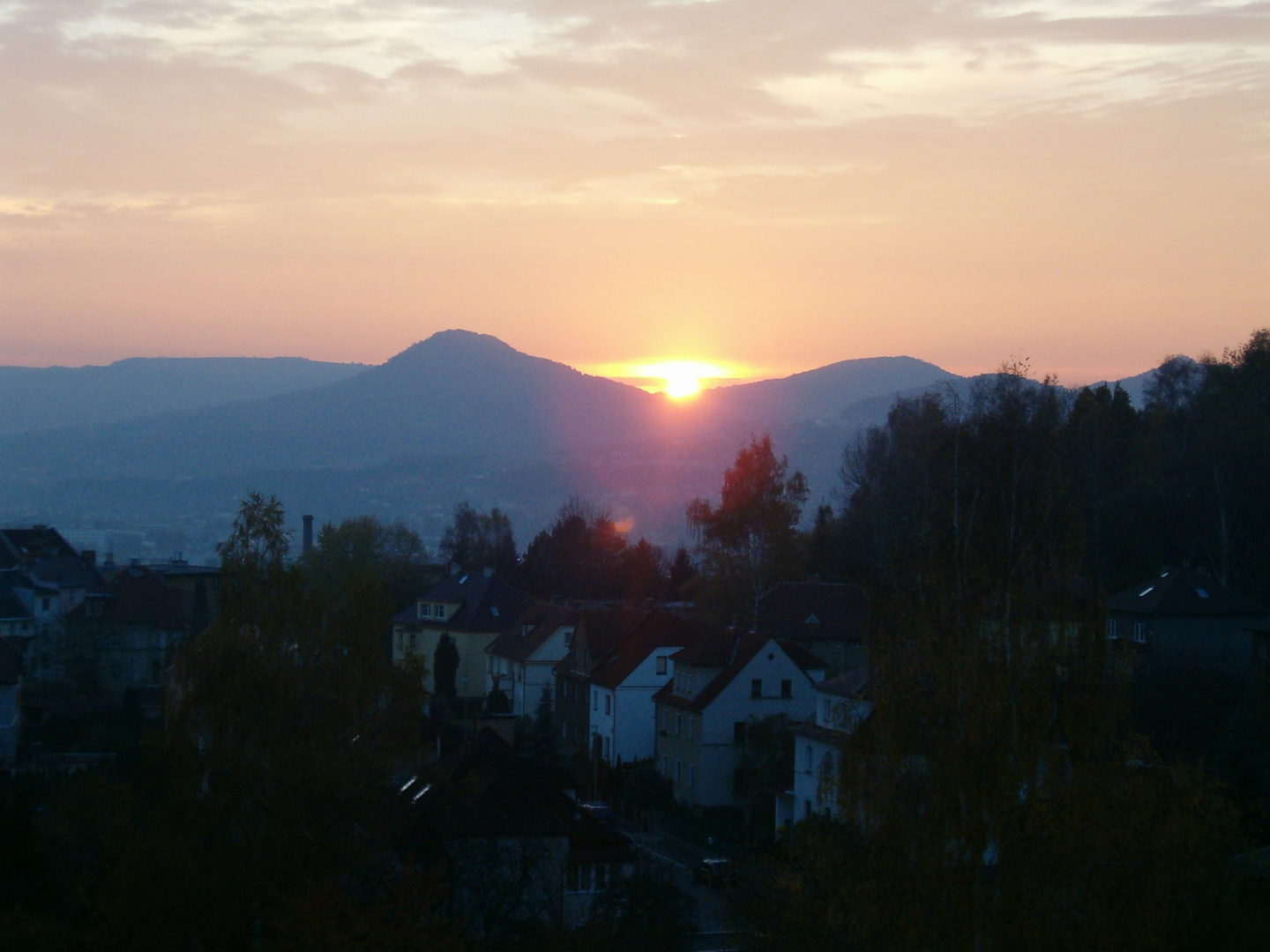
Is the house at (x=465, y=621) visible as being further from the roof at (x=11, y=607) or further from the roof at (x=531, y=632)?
the roof at (x=11, y=607)

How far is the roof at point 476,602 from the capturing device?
61688 mm

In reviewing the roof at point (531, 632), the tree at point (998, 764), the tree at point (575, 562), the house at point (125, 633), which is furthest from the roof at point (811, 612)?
the tree at point (998, 764)

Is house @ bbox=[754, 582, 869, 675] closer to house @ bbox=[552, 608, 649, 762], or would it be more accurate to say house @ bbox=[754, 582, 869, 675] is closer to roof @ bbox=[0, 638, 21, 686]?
house @ bbox=[552, 608, 649, 762]

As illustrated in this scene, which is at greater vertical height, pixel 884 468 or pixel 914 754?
pixel 884 468

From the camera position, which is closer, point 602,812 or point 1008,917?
point 1008,917

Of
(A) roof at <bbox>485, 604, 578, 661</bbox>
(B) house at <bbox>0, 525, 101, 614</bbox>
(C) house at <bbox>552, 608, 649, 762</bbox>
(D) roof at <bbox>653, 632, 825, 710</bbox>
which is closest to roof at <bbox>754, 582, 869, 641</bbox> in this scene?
(C) house at <bbox>552, 608, 649, 762</bbox>

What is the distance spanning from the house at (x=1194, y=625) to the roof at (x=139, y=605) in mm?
41148

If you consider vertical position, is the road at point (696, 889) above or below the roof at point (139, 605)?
below

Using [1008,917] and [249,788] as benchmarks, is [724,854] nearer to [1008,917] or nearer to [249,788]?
[249,788]

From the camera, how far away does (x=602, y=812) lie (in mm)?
35000

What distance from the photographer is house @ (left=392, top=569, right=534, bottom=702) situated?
61.1 meters

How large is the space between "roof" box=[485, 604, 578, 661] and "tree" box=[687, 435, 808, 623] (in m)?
7.68

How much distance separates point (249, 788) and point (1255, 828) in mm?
20225

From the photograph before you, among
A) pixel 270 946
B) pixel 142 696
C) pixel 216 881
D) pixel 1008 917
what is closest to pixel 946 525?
pixel 1008 917
